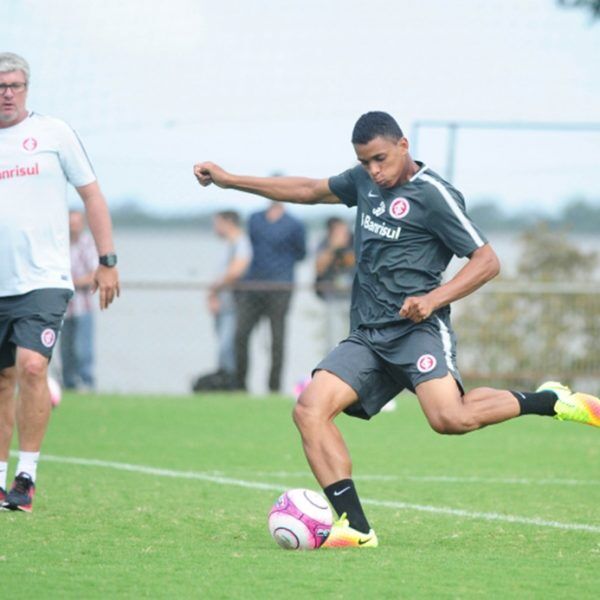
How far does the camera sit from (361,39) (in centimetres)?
2008

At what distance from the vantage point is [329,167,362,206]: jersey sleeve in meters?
8.01

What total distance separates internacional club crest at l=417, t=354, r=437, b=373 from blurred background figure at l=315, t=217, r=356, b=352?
37.4ft

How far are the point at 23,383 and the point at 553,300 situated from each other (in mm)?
11322

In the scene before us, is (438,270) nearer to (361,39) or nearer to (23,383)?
(23,383)

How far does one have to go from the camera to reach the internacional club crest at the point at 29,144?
8.62 metres

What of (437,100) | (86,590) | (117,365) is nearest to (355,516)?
(86,590)

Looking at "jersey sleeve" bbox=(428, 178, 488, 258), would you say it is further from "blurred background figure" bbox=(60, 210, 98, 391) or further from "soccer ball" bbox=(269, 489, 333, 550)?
"blurred background figure" bbox=(60, 210, 98, 391)

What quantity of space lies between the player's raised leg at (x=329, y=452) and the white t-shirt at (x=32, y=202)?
1.84 m

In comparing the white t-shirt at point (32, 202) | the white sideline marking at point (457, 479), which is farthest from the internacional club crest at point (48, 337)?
the white sideline marking at point (457, 479)

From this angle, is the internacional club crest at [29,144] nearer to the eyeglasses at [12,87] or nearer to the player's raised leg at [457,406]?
the eyeglasses at [12,87]

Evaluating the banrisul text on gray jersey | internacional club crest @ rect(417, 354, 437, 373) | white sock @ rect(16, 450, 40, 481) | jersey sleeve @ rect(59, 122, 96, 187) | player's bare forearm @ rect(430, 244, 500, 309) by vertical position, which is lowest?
white sock @ rect(16, 450, 40, 481)

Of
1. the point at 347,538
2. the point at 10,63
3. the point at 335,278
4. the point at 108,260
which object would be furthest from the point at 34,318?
the point at 335,278

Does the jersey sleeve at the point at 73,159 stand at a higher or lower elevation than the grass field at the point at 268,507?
higher

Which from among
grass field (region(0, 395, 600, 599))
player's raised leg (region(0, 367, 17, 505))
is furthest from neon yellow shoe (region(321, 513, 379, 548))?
player's raised leg (region(0, 367, 17, 505))
